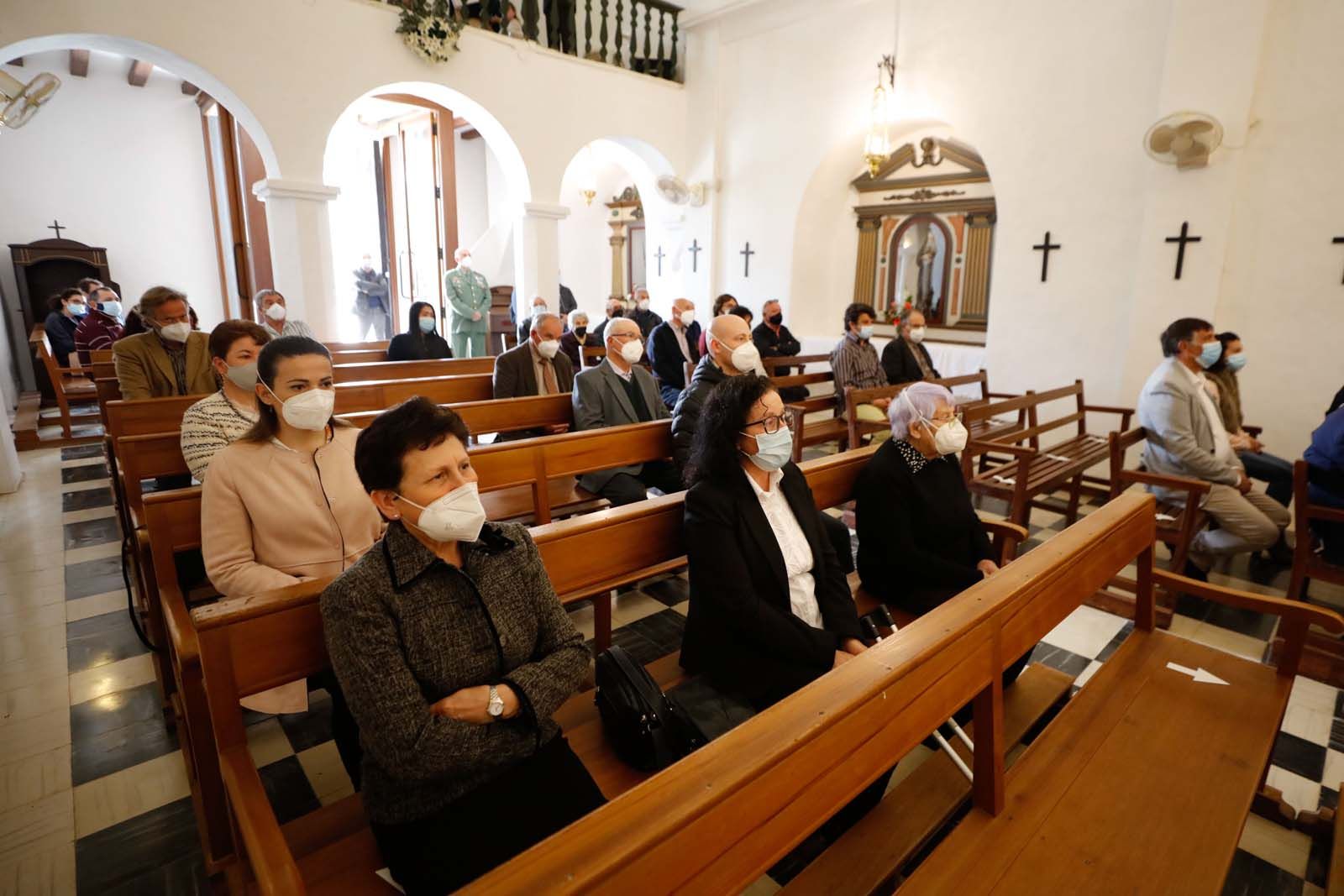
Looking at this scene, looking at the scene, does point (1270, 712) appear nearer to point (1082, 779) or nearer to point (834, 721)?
point (1082, 779)

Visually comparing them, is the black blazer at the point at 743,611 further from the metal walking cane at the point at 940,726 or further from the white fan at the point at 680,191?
the white fan at the point at 680,191

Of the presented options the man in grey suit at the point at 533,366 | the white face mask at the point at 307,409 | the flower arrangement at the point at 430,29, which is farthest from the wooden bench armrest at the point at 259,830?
the flower arrangement at the point at 430,29

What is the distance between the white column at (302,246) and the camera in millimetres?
6395

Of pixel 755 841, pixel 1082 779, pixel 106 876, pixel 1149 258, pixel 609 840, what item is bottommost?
pixel 106 876

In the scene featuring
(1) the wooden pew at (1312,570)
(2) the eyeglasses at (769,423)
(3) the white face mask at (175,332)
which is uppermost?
(3) the white face mask at (175,332)

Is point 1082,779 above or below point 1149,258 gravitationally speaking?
below

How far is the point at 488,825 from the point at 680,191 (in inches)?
353

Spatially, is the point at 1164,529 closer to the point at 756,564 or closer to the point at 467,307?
the point at 756,564

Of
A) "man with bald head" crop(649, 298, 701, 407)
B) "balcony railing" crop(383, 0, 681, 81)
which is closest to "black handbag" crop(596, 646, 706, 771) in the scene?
"man with bald head" crop(649, 298, 701, 407)

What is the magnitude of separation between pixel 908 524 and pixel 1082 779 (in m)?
0.95

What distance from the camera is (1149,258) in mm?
5535

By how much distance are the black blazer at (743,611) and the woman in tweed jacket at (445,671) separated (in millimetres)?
541

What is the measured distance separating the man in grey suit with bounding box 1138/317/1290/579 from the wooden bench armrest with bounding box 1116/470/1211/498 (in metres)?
0.23

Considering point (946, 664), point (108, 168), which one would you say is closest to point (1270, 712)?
point (946, 664)
